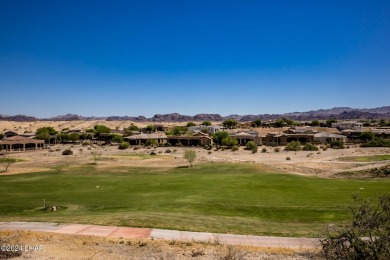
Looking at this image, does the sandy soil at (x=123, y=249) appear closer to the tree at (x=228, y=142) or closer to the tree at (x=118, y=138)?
Result: the tree at (x=228, y=142)

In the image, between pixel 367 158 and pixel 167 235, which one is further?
pixel 367 158

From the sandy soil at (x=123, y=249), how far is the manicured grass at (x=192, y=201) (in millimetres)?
3587

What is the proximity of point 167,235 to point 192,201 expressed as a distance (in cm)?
1205

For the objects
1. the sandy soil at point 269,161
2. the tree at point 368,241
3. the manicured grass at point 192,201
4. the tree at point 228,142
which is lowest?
the sandy soil at point 269,161

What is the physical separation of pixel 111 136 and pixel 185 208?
102 m

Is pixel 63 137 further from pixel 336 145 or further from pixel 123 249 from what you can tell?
pixel 123 249

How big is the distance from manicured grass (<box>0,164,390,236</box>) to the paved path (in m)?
1.19

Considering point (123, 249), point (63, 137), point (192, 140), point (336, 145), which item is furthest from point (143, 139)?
point (123, 249)

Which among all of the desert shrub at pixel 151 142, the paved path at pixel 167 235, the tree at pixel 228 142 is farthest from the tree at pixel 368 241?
the desert shrub at pixel 151 142

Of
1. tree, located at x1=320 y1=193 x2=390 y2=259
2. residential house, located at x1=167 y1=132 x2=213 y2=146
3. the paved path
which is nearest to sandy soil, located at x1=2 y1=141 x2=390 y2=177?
residential house, located at x1=167 y1=132 x2=213 y2=146

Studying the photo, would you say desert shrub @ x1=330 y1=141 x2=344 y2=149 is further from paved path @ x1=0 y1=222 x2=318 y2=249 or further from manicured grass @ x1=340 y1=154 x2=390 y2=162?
paved path @ x1=0 y1=222 x2=318 y2=249

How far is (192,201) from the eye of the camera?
30891mm

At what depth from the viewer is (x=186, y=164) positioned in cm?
6644

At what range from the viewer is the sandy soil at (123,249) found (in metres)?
15.2
